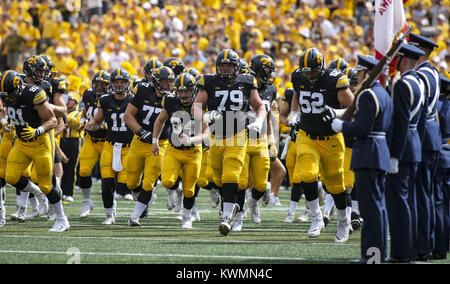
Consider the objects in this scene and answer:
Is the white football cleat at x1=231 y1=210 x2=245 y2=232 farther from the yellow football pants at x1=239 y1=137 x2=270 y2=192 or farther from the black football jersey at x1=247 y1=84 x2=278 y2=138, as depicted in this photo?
the black football jersey at x1=247 y1=84 x2=278 y2=138

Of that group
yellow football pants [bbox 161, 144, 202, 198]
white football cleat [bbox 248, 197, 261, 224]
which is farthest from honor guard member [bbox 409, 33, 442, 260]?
white football cleat [bbox 248, 197, 261, 224]

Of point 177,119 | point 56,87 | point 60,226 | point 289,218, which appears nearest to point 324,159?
point 177,119

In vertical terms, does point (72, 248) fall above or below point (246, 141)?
below

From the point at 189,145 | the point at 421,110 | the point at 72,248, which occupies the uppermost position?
the point at 421,110

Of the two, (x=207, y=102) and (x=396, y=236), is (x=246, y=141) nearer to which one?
(x=207, y=102)

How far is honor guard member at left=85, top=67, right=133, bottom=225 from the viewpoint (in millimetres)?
11398

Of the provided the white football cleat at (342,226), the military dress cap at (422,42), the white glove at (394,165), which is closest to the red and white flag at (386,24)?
the military dress cap at (422,42)

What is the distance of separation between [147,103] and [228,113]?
5.26 feet

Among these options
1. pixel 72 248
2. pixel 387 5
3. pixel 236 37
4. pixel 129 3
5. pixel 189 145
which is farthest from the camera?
pixel 129 3

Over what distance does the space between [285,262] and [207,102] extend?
299 centimetres

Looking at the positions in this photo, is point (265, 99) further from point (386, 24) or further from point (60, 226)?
point (60, 226)

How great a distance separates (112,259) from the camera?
Answer: 7559 mm

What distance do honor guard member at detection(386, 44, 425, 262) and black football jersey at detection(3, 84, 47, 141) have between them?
429 cm
